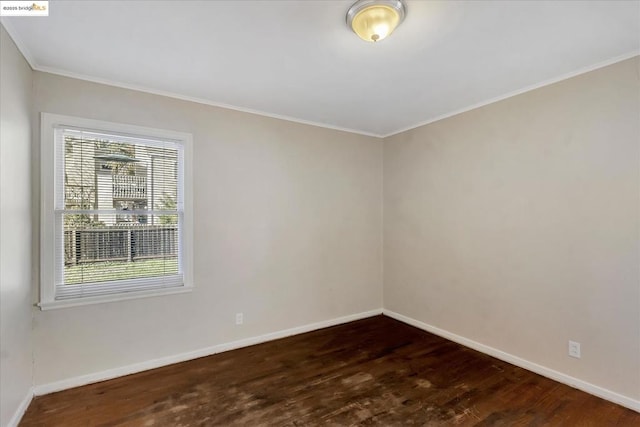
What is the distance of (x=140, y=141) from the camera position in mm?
2887

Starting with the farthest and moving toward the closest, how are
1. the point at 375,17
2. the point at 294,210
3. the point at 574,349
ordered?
the point at 294,210, the point at 574,349, the point at 375,17

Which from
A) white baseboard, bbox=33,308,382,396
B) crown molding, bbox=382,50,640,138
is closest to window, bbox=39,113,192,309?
white baseboard, bbox=33,308,382,396

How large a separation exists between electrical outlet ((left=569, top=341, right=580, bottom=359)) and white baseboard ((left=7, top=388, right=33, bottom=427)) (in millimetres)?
4092

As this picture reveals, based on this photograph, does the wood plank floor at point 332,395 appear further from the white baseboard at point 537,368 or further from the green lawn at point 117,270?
the green lawn at point 117,270

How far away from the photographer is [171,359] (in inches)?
117

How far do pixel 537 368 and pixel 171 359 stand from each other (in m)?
3.33

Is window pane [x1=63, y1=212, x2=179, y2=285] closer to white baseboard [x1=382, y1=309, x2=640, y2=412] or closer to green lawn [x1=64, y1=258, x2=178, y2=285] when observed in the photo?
green lawn [x1=64, y1=258, x2=178, y2=285]

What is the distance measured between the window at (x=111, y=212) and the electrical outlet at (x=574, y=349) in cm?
340

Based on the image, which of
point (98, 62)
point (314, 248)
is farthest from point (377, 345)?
point (98, 62)

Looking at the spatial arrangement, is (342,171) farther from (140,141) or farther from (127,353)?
(127,353)

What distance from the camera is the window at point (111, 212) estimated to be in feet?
8.25

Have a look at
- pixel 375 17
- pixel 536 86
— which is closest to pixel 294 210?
pixel 375 17

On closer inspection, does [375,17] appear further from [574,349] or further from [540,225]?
[574,349]

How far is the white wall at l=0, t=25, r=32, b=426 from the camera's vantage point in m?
1.89
